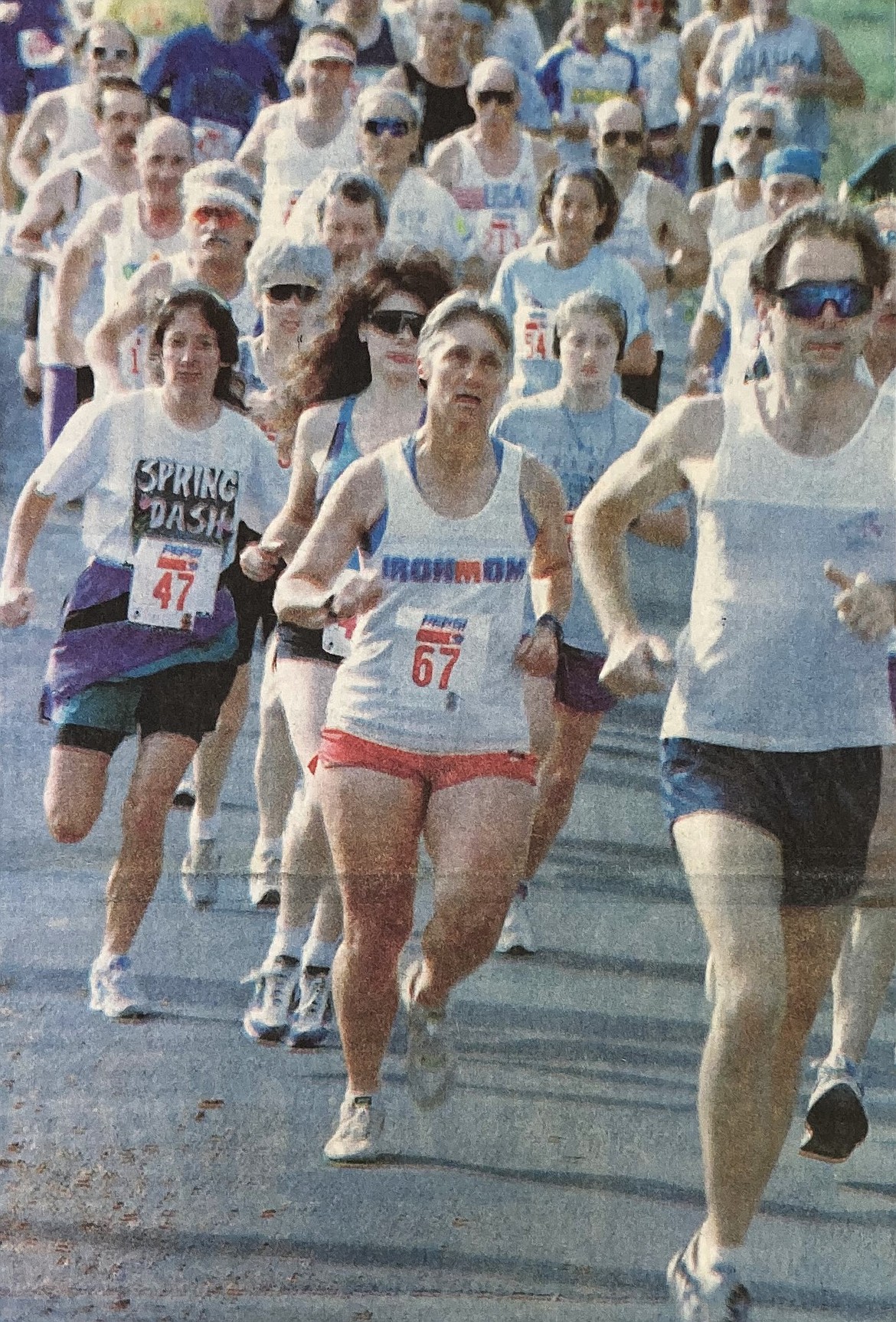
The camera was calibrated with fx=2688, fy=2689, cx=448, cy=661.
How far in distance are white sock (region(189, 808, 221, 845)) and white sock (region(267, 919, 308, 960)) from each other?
0.66 metres

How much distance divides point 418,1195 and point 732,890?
0.79 meters

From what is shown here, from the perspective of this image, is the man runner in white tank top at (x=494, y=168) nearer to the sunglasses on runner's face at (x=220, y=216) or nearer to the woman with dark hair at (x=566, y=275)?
the woman with dark hair at (x=566, y=275)

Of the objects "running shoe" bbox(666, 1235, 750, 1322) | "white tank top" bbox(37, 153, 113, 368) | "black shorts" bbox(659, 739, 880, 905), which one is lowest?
"running shoe" bbox(666, 1235, 750, 1322)

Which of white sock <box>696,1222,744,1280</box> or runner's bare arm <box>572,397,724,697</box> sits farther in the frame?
white sock <box>696,1222,744,1280</box>

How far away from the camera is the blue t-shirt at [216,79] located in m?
7.79

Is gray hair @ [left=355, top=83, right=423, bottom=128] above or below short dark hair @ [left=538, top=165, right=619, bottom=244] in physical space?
above

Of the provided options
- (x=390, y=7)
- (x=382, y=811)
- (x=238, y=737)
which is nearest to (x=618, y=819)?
(x=238, y=737)

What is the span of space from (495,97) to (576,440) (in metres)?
2.54

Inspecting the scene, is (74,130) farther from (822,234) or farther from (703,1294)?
(703,1294)

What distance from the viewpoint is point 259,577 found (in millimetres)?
4547

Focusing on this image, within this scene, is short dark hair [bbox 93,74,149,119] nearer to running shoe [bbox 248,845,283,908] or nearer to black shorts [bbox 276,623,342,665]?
black shorts [bbox 276,623,342,665]

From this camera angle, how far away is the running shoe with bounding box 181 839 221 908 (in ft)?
15.4

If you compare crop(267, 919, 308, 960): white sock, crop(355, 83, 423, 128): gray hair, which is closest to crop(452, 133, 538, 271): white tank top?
crop(355, 83, 423, 128): gray hair

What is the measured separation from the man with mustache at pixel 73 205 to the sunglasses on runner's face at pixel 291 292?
1406 mm
